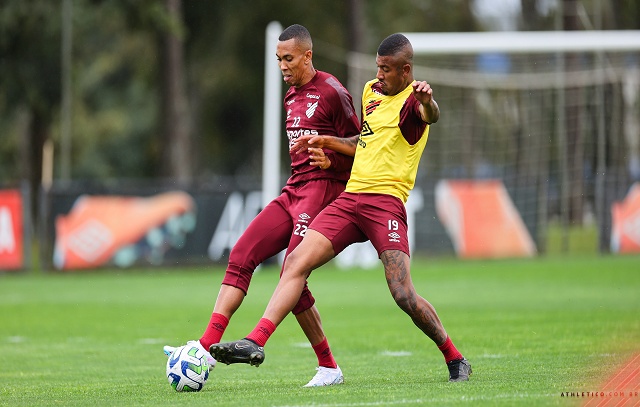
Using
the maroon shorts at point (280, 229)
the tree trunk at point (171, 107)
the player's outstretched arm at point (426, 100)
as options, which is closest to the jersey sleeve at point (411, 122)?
the player's outstretched arm at point (426, 100)

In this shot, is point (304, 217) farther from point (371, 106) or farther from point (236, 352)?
point (236, 352)

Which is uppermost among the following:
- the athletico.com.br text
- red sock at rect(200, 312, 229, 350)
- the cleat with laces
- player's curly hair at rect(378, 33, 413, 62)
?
player's curly hair at rect(378, 33, 413, 62)

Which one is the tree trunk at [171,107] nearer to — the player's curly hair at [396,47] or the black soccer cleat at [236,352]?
the player's curly hair at [396,47]

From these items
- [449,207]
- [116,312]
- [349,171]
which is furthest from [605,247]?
[349,171]

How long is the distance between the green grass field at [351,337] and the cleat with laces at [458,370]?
0.30ft

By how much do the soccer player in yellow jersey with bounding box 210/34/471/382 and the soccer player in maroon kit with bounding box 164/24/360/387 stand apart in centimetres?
22

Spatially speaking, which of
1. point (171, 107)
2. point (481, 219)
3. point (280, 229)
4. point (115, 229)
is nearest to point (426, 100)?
point (280, 229)

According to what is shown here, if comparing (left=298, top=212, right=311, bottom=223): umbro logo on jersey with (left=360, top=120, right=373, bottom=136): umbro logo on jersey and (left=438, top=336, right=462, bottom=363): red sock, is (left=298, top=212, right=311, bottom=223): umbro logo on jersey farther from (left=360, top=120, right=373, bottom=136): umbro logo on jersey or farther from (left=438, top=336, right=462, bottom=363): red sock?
(left=438, top=336, right=462, bottom=363): red sock

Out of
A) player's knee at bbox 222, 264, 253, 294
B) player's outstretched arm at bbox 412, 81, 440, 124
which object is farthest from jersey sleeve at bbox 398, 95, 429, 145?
player's knee at bbox 222, 264, 253, 294

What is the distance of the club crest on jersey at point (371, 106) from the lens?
8.05 meters

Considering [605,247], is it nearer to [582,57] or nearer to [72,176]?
[582,57]

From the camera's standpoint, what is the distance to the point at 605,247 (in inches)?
1036

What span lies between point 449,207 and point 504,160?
131 inches

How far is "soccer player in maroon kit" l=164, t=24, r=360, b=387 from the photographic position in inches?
321
